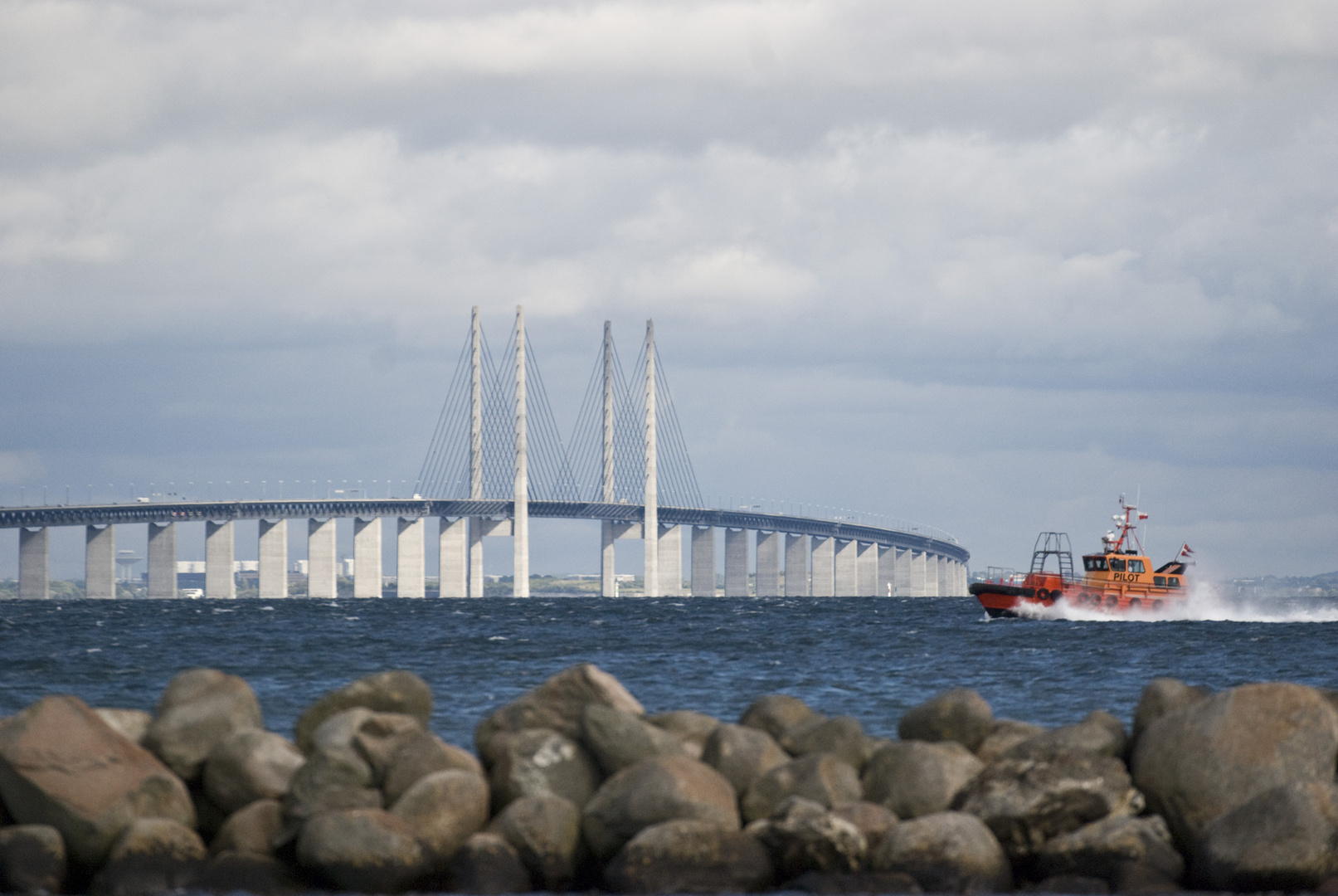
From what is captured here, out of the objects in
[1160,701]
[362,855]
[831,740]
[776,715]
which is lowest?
[362,855]

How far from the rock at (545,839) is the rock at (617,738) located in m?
0.61

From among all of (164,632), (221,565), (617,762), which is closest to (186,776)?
(617,762)

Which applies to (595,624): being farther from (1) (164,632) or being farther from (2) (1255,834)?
(2) (1255,834)

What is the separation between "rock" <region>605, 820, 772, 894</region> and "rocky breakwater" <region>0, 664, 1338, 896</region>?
0.01 meters

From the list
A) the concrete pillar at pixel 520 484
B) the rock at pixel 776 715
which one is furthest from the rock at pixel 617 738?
the concrete pillar at pixel 520 484

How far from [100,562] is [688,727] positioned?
9017cm

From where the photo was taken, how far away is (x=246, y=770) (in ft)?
34.4

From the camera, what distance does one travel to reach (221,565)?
321ft

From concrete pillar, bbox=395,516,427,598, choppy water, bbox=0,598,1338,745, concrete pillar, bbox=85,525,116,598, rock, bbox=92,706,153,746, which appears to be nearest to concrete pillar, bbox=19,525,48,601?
concrete pillar, bbox=85,525,116,598

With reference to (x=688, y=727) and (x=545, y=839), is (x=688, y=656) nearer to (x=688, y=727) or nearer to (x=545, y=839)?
(x=688, y=727)

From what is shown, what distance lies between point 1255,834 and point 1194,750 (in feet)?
2.81

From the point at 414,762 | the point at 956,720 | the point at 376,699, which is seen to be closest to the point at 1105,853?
the point at 956,720

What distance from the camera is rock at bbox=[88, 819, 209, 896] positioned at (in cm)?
968

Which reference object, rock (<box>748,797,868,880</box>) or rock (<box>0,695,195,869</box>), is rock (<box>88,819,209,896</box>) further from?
rock (<box>748,797,868,880</box>)
